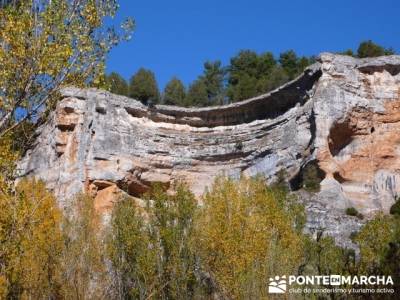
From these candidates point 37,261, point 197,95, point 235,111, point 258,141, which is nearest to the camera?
point 37,261

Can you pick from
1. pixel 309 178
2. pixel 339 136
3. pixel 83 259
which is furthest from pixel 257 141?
pixel 83 259

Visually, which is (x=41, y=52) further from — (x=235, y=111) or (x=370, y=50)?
(x=370, y=50)

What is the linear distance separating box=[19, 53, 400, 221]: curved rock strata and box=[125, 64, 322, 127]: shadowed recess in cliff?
0.06 m

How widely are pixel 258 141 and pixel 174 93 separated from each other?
13444 millimetres

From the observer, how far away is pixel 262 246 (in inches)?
690

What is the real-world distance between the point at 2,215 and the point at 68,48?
686cm

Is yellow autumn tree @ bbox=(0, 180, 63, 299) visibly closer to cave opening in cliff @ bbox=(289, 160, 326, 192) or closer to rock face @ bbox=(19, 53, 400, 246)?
rock face @ bbox=(19, 53, 400, 246)

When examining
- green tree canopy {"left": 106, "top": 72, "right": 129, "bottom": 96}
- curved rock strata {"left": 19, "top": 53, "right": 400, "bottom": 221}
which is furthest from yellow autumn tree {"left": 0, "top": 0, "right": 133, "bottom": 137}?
green tree canopy {"left": 106, "top": 72, "right": 129, "bottom": 96}

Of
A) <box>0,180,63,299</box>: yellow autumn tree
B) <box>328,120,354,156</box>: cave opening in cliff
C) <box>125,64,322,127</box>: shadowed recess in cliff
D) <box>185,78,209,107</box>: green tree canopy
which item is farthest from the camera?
<box>185,78,209,107</box>: green tree canopy

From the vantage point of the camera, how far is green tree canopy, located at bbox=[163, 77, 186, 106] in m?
45.4

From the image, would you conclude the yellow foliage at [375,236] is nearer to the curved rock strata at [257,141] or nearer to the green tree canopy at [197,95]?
the curved rock strata at [257,141]

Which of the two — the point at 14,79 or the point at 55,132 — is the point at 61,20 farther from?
the point at 55,132

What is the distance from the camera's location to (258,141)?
115 ft

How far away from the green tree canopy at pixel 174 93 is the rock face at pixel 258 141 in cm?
857
